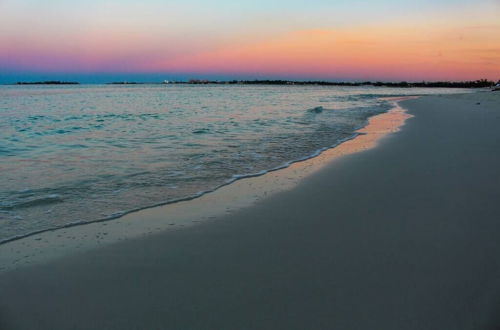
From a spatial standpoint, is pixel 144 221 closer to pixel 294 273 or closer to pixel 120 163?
pixel 294 273

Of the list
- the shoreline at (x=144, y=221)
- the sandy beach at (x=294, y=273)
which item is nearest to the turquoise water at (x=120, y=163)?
the shoreline at (x=144, y=221)

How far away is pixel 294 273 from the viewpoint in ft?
10.5

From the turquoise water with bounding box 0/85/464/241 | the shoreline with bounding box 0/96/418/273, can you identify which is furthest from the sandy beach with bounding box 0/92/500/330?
the turquoise water with bounding box 0/85/464/241

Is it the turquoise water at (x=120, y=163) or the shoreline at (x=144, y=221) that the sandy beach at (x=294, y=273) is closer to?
the shoreline at (x=144, y=221)

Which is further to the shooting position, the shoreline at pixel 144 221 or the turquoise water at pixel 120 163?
the turquoise water at pixel 120 163

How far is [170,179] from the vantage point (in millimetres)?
6738

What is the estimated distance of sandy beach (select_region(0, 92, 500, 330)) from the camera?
2.61 metres

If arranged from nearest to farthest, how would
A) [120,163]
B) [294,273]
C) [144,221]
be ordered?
[294,273], [144,221], [120,163]

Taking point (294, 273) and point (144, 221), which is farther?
point (144, 221)

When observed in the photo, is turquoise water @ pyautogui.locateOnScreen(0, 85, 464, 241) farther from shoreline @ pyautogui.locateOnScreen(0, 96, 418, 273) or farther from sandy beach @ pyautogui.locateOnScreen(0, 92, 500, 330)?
sandy beach @ pyautogui.locateOnScreen(0, 92, 500, 330)

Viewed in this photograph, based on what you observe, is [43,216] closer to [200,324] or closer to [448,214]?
[200,324]

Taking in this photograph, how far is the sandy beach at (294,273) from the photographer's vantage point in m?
2.61

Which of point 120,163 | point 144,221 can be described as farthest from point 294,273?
point 120,163

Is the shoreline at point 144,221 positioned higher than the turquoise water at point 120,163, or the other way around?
the turquoise water at point 120,163
